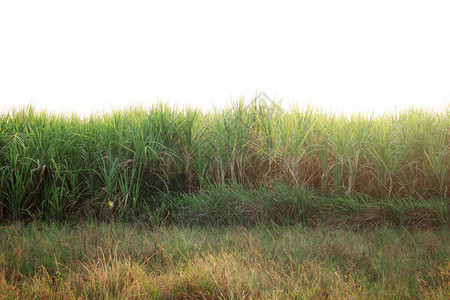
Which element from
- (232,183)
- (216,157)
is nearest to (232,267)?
(232,183)

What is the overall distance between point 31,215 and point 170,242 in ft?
7.72

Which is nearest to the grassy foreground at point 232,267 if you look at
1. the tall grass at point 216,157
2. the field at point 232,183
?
the field at point 232,183

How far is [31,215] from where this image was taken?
4.41m

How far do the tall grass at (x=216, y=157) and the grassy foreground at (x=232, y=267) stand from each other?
0.86m

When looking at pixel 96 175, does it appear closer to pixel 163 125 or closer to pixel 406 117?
pixel 163 125

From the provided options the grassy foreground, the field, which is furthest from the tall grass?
the grassy foreground

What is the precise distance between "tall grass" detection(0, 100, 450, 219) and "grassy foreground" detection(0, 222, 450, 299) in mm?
859

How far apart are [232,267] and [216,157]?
267 centimetres

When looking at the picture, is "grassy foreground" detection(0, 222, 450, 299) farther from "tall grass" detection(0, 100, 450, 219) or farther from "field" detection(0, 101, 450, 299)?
"tall grass" detection(0, 100, 450, 219)

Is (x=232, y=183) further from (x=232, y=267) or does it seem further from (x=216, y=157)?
(x=232, y=267)

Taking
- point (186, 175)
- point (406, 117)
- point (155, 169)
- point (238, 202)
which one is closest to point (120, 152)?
point (155, 169)

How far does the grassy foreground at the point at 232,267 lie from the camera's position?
6.51 feet

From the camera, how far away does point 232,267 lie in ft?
7.45

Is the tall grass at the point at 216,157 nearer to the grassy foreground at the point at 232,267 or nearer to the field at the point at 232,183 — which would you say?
the field at the point at 232,183
